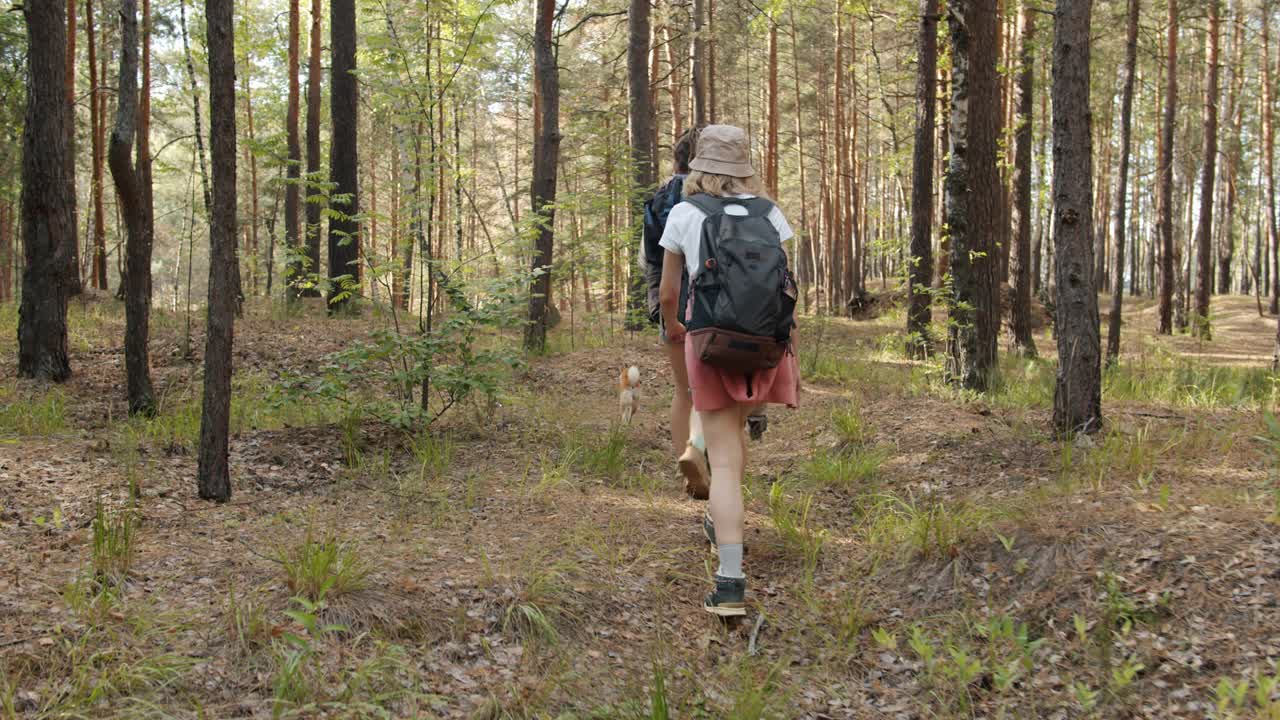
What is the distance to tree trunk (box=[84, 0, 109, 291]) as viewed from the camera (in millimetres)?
15750

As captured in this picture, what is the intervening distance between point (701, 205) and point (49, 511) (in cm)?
364

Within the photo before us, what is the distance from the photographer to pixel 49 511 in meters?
4.10

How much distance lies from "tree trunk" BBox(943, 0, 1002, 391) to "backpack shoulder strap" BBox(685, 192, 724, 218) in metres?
4.54

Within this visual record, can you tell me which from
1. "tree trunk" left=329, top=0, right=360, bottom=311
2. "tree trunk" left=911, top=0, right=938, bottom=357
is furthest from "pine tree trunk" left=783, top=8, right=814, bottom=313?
"tree trunk" left=329, top=0, right=360, bottom=311

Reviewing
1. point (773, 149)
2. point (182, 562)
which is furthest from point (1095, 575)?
Answer: point (773, 149)

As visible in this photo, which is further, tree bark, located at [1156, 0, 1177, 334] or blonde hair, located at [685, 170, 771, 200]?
tree bark, located at [1156, 0, 1177, 334]

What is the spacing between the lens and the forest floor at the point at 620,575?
111 inches

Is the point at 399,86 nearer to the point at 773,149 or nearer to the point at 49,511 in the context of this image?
the point at 49,511

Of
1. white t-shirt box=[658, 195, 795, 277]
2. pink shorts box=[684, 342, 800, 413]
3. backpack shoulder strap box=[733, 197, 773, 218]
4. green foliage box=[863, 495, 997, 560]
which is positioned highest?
backpack shoulder strap box=[733, 197, 773, 218]

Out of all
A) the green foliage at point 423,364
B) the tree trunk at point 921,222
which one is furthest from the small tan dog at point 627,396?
the tree trunk at point 921,222

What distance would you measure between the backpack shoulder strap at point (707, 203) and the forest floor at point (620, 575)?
1.76 metres

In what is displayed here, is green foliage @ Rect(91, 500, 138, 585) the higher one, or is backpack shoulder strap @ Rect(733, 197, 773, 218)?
backpack shoulder strap @ Rect(733, 197, 773, 218)

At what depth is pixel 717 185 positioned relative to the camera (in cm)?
364

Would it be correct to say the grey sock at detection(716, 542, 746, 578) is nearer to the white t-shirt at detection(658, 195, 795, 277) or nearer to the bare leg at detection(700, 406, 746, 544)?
the bare leg at detection(700, 406, 746, 544)
